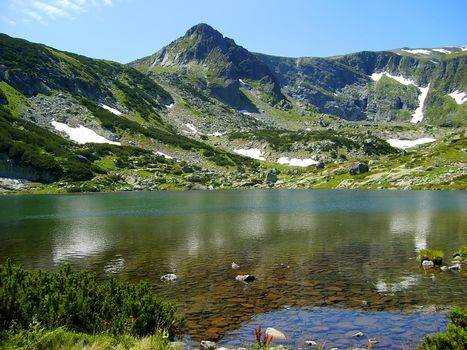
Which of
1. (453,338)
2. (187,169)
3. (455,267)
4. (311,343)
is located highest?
(453,338)

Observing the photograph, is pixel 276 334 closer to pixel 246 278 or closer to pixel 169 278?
pixel 246 278

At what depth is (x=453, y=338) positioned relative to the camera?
10250 mm

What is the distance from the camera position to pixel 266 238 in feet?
148

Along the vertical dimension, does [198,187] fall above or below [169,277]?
below

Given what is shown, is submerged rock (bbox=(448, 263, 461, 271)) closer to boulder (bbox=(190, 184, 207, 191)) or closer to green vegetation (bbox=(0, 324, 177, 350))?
green vegetation (bbox=(0, 324, 177, 350))

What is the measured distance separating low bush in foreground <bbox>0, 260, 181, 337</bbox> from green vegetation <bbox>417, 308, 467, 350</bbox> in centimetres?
802

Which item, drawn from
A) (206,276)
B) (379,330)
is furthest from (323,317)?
(206,276)

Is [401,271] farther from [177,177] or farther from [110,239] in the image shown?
[177,177]

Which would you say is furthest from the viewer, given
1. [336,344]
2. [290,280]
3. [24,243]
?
[24,243]

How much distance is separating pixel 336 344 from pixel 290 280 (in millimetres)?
10492

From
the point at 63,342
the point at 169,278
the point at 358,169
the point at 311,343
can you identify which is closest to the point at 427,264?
the point at 311,343

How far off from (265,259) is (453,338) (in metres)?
23.7

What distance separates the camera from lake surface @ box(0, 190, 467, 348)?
20359mm

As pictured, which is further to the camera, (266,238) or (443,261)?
(266,238)
